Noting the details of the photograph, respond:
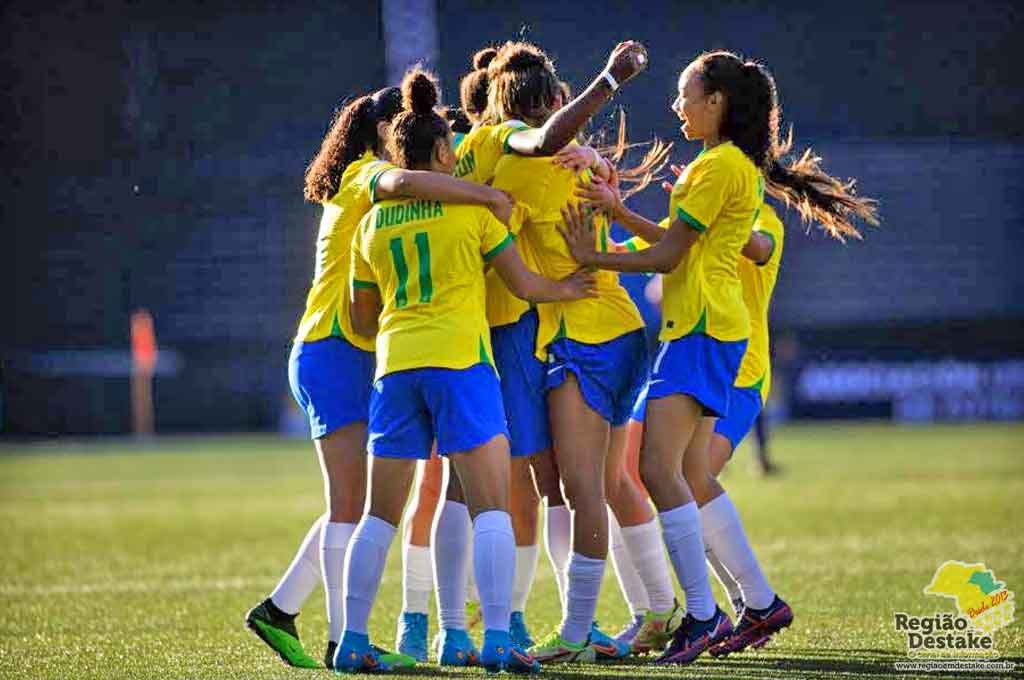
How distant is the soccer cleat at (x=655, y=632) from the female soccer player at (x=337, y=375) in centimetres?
97

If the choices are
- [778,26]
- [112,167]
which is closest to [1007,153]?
[778,26]

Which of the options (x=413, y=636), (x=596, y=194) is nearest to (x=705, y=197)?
(x=596, y=194)

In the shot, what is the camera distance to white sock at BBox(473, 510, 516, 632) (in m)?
4.77

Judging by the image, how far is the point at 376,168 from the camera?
5000 millimetres

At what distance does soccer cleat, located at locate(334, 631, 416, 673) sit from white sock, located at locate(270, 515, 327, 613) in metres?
0.49

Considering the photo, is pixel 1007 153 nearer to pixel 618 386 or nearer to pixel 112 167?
pixel 112 167

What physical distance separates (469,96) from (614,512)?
1.39 m

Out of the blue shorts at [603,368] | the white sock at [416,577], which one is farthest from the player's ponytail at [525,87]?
the white sock at [416,577]

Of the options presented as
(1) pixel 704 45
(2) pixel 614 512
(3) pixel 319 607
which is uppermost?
(1) pixel 704 45

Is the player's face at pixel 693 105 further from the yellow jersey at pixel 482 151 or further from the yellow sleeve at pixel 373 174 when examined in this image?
the yellow sleeve at pixel 373 174

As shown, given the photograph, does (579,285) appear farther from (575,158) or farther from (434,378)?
(434,378)

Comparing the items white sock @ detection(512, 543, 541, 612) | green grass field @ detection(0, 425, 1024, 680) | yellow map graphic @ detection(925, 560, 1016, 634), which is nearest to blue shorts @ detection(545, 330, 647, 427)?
white sock @ detection(512, 543, 541, 612)

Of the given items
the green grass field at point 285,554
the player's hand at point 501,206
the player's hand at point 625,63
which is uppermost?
the player's hand at point 625,63

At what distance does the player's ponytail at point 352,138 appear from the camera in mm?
5301
